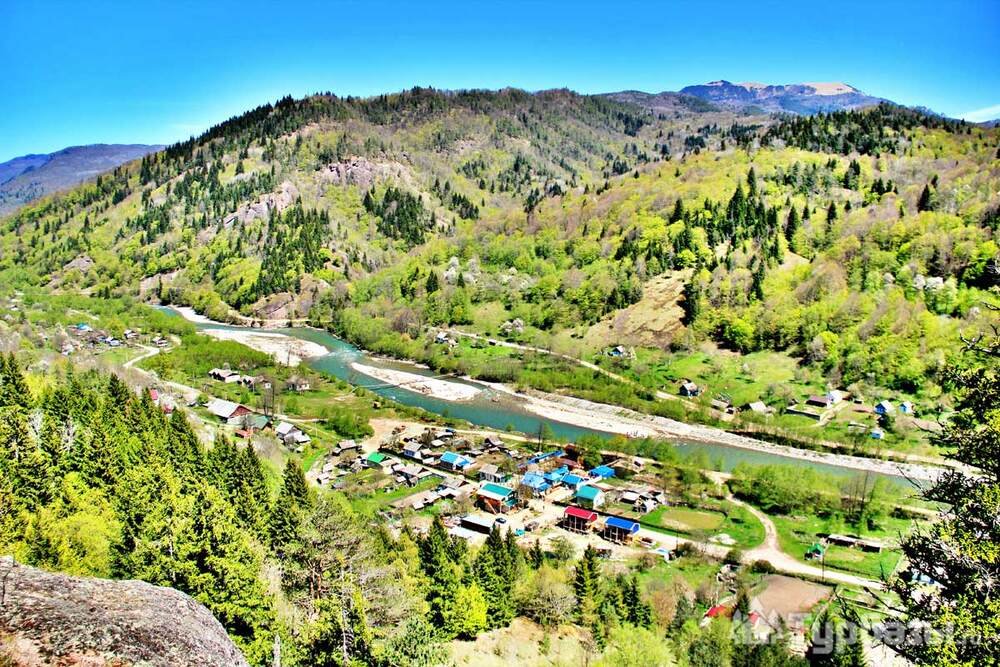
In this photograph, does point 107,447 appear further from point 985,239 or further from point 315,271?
point 315,271

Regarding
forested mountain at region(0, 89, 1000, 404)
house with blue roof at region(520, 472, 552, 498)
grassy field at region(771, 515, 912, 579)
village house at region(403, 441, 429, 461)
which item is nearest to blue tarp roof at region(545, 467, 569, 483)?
house with blue roof at region(520, 472, 552, 498)

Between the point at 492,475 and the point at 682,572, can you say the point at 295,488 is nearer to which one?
→ the point at 682,572

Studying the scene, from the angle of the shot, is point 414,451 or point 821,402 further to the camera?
Answer: point 821,402

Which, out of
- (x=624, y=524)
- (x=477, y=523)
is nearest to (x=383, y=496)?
(x=477, y=523)

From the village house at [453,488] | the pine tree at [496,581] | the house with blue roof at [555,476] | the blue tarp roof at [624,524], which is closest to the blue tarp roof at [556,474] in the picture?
the house with blue roof at [555,476]

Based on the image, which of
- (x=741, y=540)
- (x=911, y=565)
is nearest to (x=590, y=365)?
(x=741, y=540)

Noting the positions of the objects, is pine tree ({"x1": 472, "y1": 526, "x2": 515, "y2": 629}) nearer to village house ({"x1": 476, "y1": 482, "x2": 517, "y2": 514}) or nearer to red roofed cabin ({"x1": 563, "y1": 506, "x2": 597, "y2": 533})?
red roofed cabin ({"x1": 563, "y1": 506, "x2": 597, "y2": 533})
